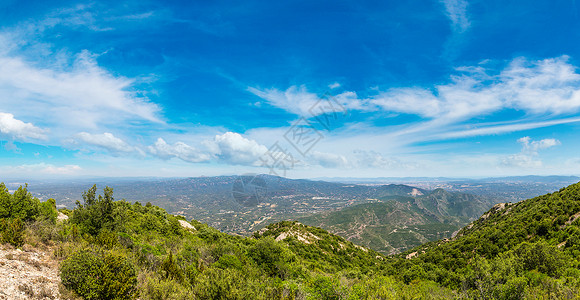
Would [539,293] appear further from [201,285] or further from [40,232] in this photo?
[40,232]

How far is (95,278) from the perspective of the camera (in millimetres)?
9883

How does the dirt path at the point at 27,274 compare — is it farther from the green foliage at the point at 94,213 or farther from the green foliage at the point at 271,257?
the green foliage at the point at 271,257

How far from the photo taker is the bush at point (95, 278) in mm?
9625

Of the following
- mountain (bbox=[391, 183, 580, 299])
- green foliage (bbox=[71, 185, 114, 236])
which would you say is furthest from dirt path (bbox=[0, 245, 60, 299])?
mountain (bbox=[391, 183, 580, 299])

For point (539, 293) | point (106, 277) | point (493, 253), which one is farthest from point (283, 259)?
point (493, 253)

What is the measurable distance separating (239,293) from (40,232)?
1564cm

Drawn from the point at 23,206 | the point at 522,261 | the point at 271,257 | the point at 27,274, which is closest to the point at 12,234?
the point at 27,274

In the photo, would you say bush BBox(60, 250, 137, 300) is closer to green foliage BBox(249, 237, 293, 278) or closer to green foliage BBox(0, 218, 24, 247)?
green foliage BBox(0, 218, 24, 247)

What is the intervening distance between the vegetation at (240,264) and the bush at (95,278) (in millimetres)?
42

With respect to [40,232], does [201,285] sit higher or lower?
→ lower

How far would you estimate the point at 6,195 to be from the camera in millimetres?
17562

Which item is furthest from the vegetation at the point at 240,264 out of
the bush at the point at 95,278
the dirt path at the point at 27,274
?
the dirt path at the point at 27,274

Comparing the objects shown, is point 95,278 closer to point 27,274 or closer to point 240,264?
point 27,274

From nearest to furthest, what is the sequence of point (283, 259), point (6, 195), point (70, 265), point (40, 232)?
1. point (70, 265)
2. point (40, 232)
3. point (6, 195)
4. point (283, 259)
